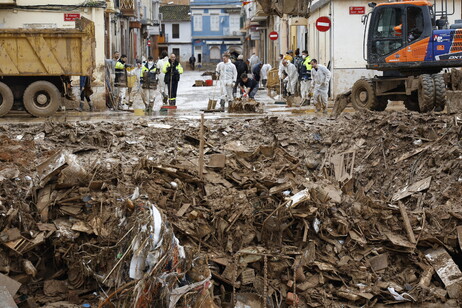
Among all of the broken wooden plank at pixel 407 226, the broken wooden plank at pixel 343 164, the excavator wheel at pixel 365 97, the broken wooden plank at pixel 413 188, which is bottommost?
the broken wooden plank at pixel 407 226

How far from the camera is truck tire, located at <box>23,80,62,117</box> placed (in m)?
19.8

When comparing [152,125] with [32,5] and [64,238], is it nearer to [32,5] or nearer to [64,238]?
[64,238]

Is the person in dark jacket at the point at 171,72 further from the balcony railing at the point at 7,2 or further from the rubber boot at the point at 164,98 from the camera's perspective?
the balcony railing at the point at 7,2

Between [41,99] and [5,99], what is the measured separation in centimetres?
92

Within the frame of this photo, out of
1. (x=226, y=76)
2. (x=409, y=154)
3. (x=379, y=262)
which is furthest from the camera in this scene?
(x=226, y=76)

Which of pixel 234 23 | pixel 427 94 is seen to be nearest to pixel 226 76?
pixel 427 94

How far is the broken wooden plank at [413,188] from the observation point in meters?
12.3

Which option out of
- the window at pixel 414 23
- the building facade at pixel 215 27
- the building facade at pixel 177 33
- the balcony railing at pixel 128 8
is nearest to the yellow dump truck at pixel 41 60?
the window at pixel 414 23

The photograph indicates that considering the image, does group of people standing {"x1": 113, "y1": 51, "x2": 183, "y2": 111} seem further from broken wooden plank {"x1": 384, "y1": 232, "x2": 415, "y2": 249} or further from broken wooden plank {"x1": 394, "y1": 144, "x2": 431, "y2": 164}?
broken wooden plank {"x1": 384, "y1": 232, "x2": 415, "y2": 249}

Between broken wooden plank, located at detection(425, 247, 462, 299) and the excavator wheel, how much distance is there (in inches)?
352

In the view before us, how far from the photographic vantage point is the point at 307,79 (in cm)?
2505

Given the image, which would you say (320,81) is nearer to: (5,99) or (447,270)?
(5,99)

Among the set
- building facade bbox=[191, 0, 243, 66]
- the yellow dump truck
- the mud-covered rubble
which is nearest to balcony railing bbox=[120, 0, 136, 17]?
the yellow dump truck

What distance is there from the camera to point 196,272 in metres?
8.90
